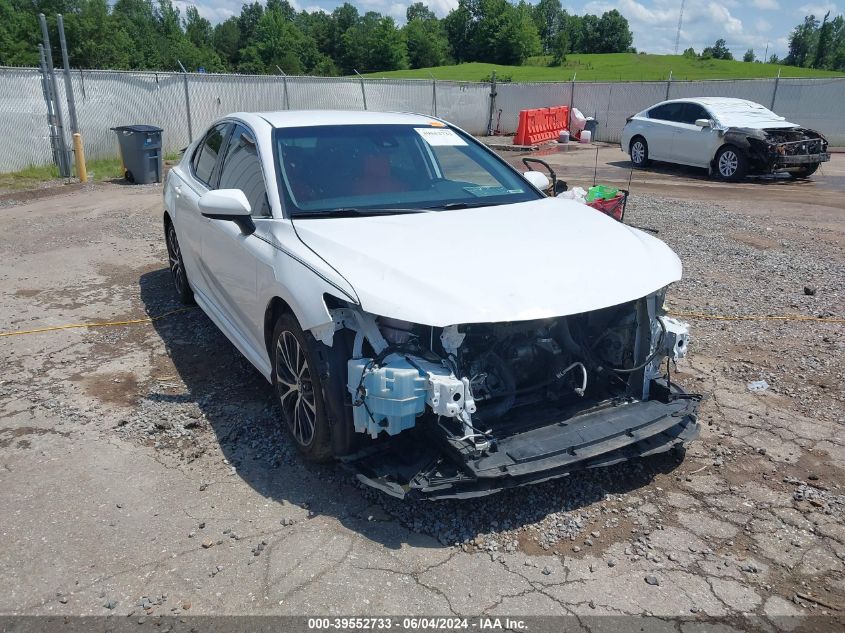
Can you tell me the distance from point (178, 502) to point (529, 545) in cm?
175

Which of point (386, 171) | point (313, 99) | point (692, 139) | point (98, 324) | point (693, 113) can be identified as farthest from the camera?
point (313, 99)

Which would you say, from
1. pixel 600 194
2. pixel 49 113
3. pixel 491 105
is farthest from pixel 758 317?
pixel 491 105

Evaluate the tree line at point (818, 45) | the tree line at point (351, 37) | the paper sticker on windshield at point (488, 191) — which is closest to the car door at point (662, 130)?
the paper sticker on windshield at point (488, 191)

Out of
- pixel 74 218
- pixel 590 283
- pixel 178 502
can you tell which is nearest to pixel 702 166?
pixel 74 218

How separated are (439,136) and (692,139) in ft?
40.0

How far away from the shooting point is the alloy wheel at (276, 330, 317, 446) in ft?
11.8

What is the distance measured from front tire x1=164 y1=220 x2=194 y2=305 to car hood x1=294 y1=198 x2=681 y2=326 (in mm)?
2668

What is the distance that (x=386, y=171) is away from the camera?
448 cm

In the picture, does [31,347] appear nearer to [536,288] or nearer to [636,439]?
[536,288]

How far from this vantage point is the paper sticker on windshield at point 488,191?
4.56 metres

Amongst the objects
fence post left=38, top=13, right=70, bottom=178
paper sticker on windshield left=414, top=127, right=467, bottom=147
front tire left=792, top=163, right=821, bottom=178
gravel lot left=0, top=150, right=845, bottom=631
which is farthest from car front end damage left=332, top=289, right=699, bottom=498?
fence post left=38, top=13, right=70, bottom=178

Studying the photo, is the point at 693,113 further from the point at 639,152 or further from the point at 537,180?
the point at 537,180

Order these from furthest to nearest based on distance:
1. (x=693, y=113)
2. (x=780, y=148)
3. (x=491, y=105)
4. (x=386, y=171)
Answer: (x=491, y=105) < (x=693, y=113) < (x=780, y=148) < (x=386, y=171)

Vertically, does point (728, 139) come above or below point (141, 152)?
above
